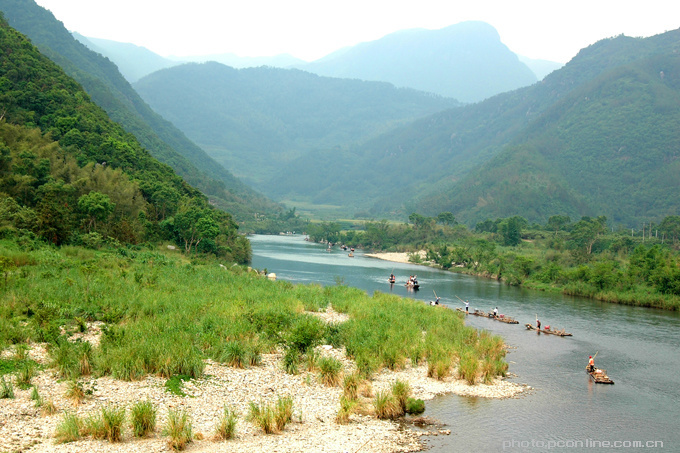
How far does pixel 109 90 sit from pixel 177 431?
487ft

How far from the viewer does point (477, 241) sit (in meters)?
103

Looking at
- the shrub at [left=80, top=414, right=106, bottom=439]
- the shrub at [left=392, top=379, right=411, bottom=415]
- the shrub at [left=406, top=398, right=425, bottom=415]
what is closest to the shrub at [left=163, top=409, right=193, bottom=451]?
the shrub at [left=80, top=414, right=106, bottom=439]

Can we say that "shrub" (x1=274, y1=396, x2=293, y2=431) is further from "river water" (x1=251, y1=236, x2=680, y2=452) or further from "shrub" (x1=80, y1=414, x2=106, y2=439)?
"shrub" (x1=80, y1=414, x2=106, y2=439)

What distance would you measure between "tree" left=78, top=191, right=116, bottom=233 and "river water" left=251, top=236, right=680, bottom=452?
30703 millimetres

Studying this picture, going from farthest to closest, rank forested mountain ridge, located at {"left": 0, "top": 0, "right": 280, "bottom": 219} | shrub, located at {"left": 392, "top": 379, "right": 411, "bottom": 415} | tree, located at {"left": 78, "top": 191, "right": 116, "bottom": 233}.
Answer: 1. forested mountain ridge, located at {"left": 0, "top": 0, "right": 280, "bottom": 219}
2. tree, located at {"left": 78, "top": 191, "right": 116, "bottom": 233}
3. shrub, located at {"left": 392, "top": 379, "right": 411, "bottom": 415}

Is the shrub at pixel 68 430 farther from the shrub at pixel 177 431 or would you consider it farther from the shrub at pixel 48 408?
the shrub at pixel 177 431

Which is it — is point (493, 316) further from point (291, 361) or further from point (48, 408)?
point (48, 408)

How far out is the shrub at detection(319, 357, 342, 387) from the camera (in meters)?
22.2

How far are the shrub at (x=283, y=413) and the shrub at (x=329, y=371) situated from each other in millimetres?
3258

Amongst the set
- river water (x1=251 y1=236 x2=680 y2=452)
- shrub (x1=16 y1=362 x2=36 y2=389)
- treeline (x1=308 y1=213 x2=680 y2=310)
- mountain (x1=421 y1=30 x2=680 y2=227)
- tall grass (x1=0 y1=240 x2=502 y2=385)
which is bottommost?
river water (x1=251 y1=236 x2=680 y2=452)

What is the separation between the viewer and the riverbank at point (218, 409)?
15.7 m

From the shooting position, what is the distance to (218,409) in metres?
18.7

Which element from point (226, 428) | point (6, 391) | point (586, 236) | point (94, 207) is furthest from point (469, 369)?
point (586, 236)

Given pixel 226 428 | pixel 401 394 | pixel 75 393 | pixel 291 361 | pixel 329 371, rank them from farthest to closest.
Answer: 1. pixel 291 361
2. pixel 329 371
3. pixel 401 394
4. pixel 75 393
5. pixel 226 428
